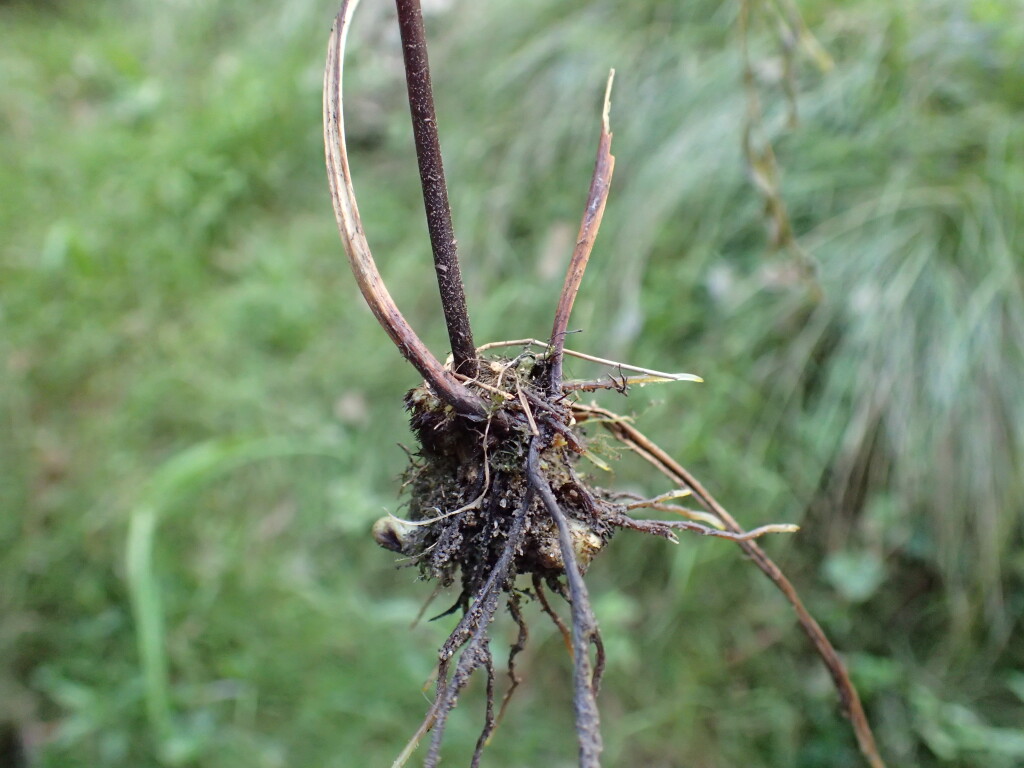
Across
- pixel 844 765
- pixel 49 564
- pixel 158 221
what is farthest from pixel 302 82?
pixel 844 765

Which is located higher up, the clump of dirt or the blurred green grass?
the blurred green grass

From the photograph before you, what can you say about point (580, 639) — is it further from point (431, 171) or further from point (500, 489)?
point (431, 171)

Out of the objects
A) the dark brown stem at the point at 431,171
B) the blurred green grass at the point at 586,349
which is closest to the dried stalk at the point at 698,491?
the dark brown stem at the point at 431,171

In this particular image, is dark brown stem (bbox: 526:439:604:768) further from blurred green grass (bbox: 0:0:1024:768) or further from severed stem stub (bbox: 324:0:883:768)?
blurred green grass (bbox: 0:0:1024:768)


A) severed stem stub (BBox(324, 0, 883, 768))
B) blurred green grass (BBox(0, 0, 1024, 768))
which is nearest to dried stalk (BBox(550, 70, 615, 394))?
severed stem stub (BBox(324, 0, 883, 768))

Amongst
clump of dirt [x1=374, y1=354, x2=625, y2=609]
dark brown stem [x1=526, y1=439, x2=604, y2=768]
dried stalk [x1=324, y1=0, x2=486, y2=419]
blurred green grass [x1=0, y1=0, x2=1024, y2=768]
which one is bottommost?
dark brown stem [x1=526, y1=439, x2=604, y2=768]

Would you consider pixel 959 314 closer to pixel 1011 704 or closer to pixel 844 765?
pixel 1011 704
